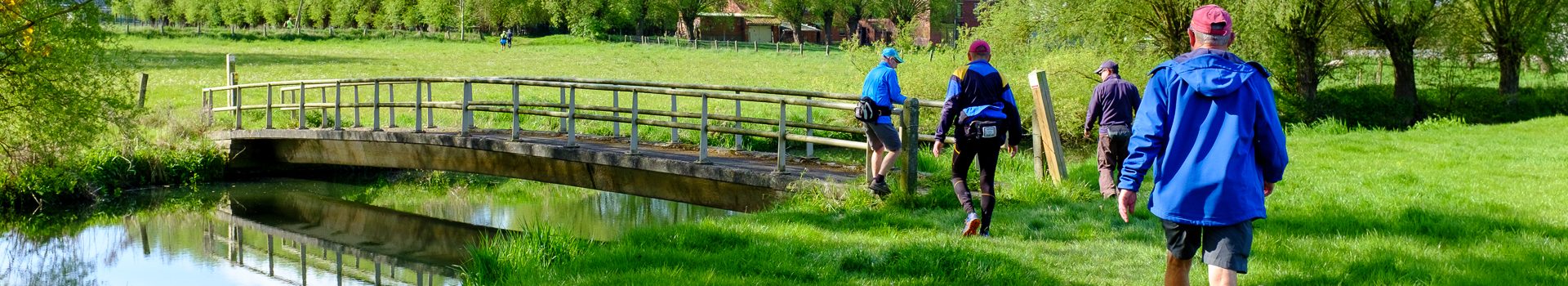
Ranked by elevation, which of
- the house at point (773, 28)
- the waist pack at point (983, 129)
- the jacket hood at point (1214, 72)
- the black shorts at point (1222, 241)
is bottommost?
the black shorts at point (1222, 241)

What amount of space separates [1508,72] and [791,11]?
59779 millimetres

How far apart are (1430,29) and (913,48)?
10439 millimetres

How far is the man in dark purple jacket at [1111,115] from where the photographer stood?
9.80 meters

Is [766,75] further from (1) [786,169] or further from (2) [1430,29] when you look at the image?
(1) [786,169]

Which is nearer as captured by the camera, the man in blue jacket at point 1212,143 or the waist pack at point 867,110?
the man in blue jacket at point 1212,143

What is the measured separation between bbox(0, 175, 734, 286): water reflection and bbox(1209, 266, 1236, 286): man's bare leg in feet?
20.7

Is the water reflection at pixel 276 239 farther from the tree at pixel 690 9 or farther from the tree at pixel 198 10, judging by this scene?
the tree at pixel 198 10

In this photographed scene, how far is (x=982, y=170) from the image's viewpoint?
778cm

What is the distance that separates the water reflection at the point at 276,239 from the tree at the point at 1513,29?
18654 millimetres

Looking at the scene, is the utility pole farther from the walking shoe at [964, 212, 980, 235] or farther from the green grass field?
the walking shoe at [964, 212, 980, 235]

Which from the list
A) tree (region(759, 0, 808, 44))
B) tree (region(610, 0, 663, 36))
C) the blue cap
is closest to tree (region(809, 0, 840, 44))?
tree (region(759, 0, 808, 44))

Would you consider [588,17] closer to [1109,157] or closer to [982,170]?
[1109,157]

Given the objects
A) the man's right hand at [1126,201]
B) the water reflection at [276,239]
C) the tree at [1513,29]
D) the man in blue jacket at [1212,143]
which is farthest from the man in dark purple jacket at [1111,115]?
the tree at [1513,29]

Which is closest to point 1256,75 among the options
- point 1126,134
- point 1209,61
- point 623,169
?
point 1209,61
